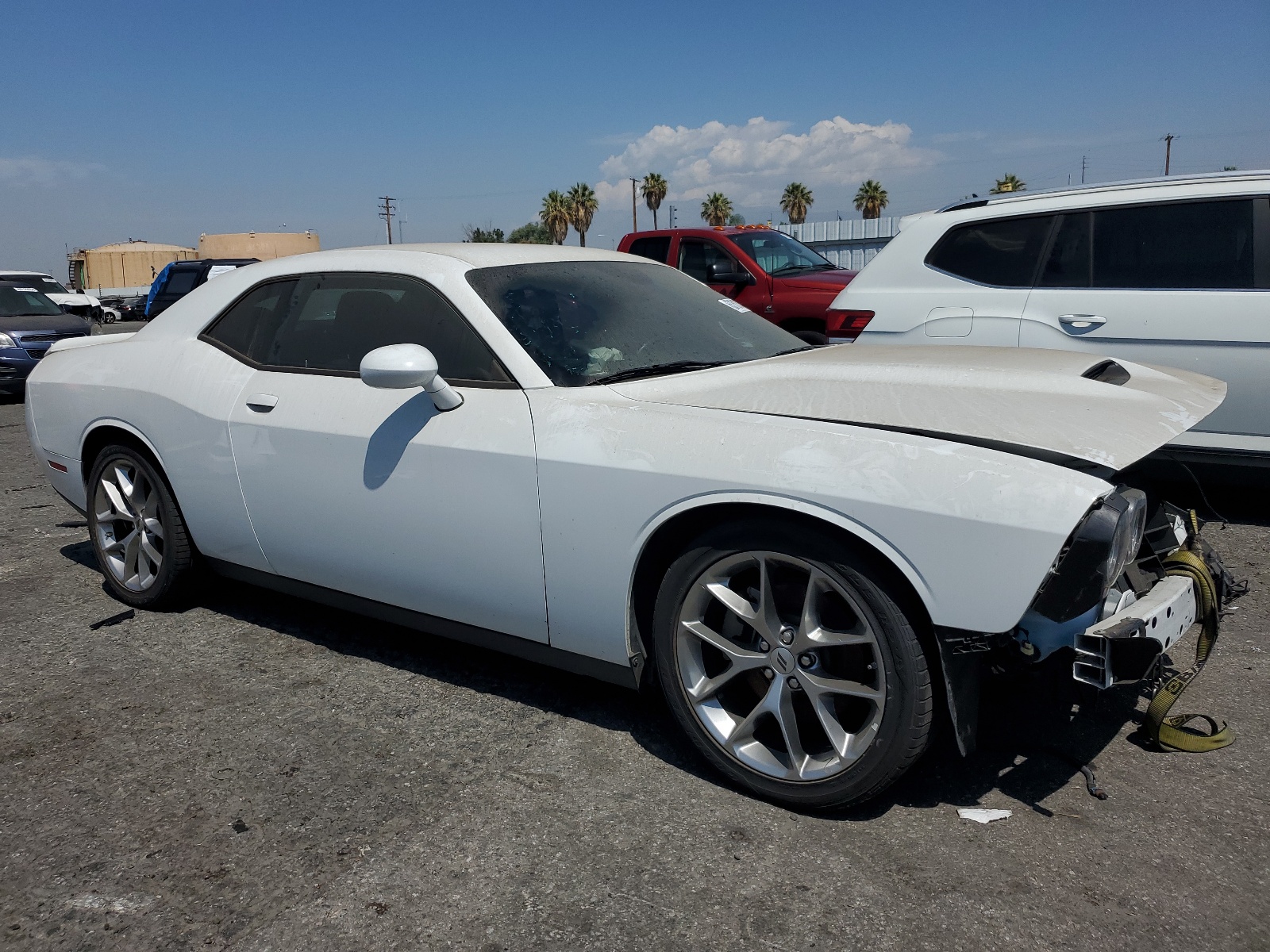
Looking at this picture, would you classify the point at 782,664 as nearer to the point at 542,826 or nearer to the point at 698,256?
the point at 542,826

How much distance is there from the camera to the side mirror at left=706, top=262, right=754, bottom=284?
956 cm

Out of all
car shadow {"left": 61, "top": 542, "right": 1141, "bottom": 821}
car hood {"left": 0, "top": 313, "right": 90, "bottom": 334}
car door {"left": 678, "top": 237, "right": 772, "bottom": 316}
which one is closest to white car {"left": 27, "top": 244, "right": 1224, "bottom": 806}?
car shadow {"left": 61, "top": 542, "right": 1141, "bottom": 821}

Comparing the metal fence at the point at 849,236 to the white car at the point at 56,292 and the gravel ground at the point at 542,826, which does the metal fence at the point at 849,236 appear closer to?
the white car at the point at 56,292

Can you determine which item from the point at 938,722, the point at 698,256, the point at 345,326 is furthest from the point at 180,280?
the point at 938,722

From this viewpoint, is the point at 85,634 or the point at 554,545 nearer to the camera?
the point at 554,545

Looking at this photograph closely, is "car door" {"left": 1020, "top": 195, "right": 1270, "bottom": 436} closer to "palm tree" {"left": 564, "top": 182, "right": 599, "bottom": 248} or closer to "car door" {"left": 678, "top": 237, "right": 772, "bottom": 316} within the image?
"car door" {"left": 678, "top": 237, "right": 772, "bottom": 316}

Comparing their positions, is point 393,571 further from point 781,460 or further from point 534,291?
point 781,460

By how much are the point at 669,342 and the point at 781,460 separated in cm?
103

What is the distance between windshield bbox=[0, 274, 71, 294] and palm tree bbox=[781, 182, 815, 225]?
162 ft

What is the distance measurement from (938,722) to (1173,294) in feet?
11.6

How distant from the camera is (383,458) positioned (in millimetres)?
3203

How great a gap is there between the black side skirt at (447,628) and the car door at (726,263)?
230 inches

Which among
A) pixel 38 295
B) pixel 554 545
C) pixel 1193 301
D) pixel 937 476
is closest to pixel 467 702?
pixel 554 545

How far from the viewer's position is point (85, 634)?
4086 millimetres
